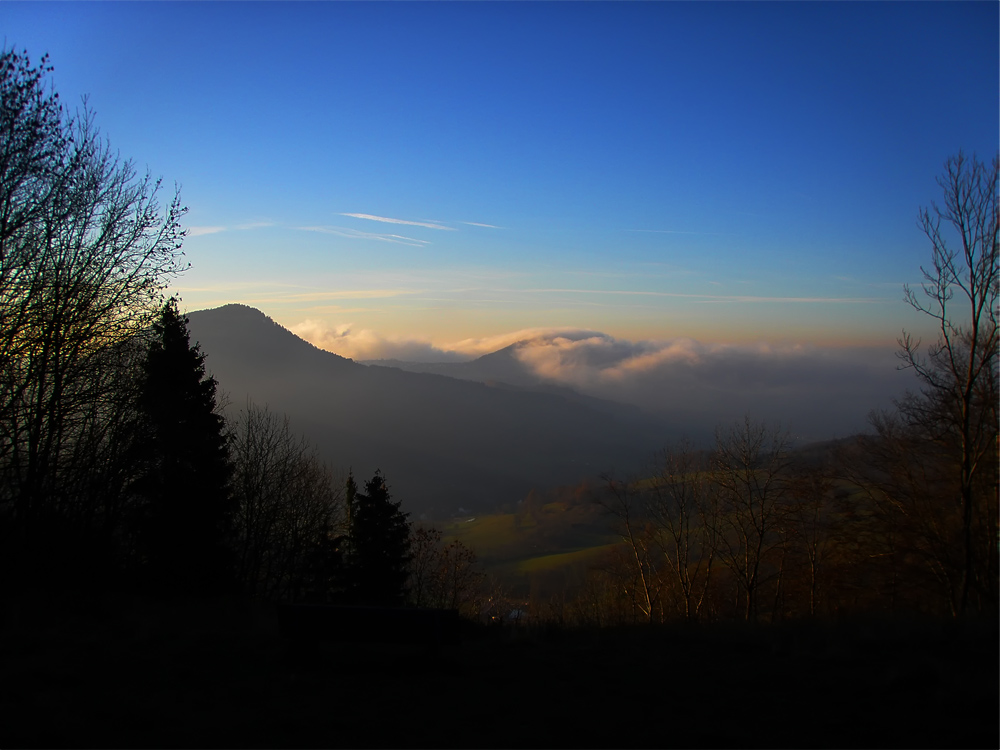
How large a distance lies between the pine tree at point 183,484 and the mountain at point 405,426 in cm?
5505

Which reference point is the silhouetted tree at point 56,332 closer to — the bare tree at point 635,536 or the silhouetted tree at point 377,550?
the silhouetted tree at point 377,550

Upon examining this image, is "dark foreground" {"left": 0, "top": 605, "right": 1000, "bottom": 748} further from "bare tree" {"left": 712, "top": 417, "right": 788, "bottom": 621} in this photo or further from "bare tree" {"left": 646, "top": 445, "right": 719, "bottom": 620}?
"bare tree" {"left": 646, "top": 445, "right": 719, "bottom": 620}

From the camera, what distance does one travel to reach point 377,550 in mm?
24797

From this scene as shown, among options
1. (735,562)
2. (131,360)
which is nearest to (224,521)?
(131,360)

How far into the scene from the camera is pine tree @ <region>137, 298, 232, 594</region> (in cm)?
1727

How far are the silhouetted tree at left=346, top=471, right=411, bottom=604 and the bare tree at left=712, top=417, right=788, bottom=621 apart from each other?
13685 mm

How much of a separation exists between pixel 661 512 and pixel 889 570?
8.85 m

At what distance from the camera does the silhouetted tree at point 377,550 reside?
2417 cm

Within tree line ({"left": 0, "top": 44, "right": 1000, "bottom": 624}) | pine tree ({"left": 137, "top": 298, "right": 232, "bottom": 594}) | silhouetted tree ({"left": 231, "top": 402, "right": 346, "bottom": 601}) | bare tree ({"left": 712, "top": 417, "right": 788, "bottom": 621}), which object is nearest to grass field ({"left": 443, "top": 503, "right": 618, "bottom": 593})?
tree line ({"left": 0, "top": 44, "right": 1000, "bottom": 624})

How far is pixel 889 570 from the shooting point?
23469 millimetres

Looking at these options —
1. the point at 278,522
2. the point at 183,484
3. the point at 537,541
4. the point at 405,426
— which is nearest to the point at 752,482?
the point at 278,522

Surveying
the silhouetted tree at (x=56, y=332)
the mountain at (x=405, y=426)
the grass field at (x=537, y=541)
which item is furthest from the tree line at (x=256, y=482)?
the mountain at (x=405, y=426)

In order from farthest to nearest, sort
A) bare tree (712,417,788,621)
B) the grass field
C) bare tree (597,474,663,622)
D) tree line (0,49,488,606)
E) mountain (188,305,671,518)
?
mountain (188,305,671,518)
the grass field
bare tree (597,474,663,622)
bare tree (712,417,788,621)
tree line (0,49,488,606)

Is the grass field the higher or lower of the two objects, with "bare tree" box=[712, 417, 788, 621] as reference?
lower
